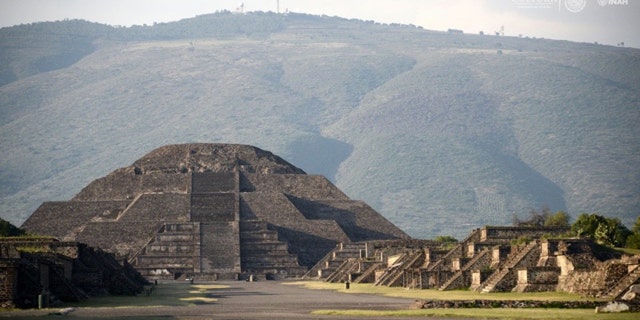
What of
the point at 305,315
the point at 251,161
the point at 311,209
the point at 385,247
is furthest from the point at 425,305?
the point at 251,161

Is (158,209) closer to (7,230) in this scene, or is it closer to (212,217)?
(212,217)

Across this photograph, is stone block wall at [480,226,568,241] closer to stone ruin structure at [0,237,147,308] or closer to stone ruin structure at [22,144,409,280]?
stone ruin structure at [0,237,147,308]

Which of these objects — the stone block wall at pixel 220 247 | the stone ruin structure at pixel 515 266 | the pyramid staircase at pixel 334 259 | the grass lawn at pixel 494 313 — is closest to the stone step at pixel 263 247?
the stone block wall at pixel 220 247

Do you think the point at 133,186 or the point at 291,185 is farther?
the point at 291,185

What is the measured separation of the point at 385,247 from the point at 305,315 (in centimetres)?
4588

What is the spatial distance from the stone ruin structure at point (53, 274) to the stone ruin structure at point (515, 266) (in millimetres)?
13579

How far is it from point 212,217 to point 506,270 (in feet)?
178

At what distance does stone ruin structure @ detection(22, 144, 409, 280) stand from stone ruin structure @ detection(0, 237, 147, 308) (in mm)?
22078

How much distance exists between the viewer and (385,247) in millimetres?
90562

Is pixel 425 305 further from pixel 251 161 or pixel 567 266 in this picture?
pixel 251 161

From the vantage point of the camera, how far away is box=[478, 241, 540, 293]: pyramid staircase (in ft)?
185

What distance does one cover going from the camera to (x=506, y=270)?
56688 mm

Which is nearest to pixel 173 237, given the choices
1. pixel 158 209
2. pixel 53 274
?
pixel 158 209

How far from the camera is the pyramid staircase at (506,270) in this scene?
2219 inches
